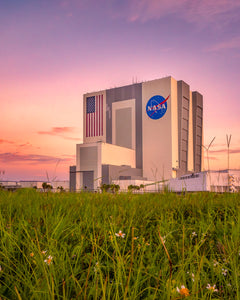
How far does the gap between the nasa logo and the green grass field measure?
53.5 m

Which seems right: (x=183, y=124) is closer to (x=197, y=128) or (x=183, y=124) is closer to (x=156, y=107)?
(x=156, y=107)

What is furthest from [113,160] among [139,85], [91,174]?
[139,85]

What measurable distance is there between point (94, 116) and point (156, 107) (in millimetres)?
15674

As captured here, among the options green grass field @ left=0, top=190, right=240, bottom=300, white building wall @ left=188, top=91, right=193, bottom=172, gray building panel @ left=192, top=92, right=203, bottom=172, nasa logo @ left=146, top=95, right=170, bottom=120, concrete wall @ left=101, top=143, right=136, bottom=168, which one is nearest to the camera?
green grass field @ left=0, top=190, right=240, bottom=300

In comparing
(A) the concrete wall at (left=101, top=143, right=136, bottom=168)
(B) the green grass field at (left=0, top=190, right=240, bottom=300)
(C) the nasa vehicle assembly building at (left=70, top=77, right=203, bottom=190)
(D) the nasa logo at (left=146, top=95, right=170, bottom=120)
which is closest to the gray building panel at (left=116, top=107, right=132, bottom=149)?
(C) the nasa vehicle assembly building at (left=70, top=77, right=203, bottom=190)

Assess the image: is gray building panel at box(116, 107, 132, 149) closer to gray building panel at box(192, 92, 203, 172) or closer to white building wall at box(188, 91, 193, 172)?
white building wall at box(188, 91, 193, 172)

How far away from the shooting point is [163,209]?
5500 mm

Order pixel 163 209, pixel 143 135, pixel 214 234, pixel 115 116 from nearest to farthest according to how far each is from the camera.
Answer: pixel 214 234
pixel 163 209
pixel 143 135
pixel 115 116

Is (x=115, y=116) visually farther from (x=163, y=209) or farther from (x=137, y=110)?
(x=163, y=209)

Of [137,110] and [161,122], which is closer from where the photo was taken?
[161,122]

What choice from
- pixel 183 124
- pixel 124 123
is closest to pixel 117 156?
pixel 124 123

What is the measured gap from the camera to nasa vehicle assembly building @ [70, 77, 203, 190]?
56906 millimetres

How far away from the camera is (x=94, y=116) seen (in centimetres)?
6794

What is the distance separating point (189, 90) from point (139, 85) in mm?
11396
